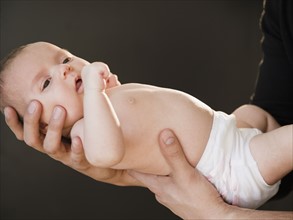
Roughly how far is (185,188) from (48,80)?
15.5 inches

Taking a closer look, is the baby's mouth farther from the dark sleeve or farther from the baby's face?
the dark sleeve

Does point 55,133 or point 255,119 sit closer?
point 55,133

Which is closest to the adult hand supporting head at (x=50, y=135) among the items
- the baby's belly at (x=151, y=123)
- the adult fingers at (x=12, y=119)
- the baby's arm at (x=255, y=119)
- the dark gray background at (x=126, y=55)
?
the adult fingers at (x=12, y=119)

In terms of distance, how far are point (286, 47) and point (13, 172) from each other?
1.24 metres

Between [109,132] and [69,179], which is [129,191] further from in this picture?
[109,132]

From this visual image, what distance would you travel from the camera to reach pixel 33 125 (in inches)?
46.1

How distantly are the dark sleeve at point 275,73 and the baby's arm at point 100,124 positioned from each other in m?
0.56

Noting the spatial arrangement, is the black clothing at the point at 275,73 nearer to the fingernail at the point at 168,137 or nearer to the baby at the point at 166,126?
the baby at the point at 166,126

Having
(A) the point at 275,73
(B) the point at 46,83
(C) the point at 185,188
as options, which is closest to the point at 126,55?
(A) the point at 275,73

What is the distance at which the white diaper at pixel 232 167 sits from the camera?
1.08 m

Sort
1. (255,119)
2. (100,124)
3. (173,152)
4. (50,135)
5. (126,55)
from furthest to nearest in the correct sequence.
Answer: (126,55) → (255,119) → (50,135) → (173,152) → (100,124)

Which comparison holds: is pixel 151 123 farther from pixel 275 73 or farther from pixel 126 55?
pixel 126 55

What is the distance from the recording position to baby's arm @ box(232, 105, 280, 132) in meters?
1.27

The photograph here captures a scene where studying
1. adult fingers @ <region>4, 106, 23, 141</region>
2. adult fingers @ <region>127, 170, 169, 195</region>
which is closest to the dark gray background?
adult fingers @ <region>4, 106, 23, 141</region>
